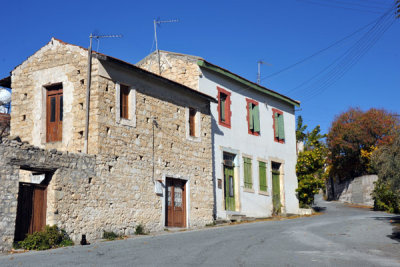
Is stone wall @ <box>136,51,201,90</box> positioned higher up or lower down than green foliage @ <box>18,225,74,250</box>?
higher up

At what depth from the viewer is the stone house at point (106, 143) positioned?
14.5 metres

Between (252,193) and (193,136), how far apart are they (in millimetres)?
5480

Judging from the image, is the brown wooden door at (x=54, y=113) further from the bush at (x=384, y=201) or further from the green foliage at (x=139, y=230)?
the bush at (x=384, y=201)

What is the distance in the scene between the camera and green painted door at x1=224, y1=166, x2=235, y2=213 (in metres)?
22.4

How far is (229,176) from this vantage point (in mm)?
22859

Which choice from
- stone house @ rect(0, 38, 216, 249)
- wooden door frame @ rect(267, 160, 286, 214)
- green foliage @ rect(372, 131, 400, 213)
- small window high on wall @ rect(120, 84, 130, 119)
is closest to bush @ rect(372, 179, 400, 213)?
wooden door frame @ rect(267, 160, 286, 214)

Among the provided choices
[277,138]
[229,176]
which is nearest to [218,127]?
[229,176]

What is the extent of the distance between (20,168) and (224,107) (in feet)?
38.9

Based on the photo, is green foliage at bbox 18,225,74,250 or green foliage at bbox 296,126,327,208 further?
green foliage at bbox 296,126,327,208

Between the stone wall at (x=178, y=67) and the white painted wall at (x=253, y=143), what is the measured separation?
0.41 m

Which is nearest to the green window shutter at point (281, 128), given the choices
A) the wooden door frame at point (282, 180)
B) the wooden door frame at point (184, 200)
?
the wooden door frame at point (282, 180)

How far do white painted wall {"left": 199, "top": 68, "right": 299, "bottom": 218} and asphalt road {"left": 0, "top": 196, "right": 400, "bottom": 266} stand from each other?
7337mm

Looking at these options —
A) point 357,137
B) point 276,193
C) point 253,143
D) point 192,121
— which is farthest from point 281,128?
point 357,137

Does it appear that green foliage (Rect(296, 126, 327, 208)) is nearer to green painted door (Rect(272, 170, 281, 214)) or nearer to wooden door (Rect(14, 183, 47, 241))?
green painted door (Rect(272, 170, 281, 214))
